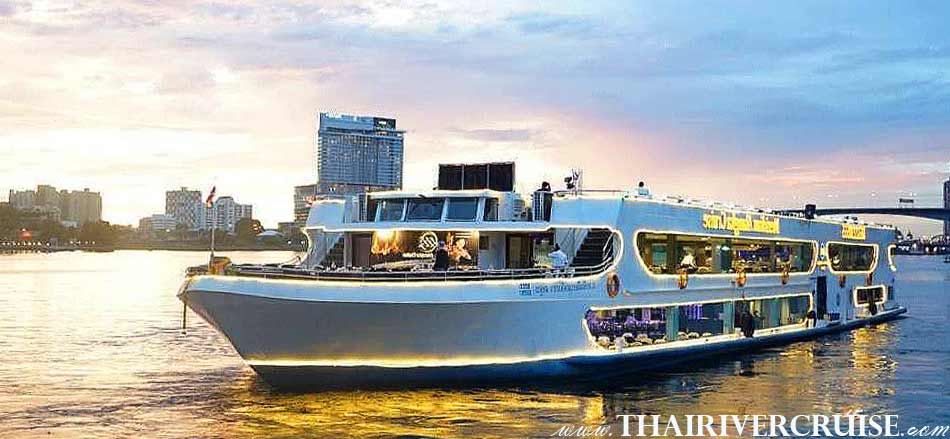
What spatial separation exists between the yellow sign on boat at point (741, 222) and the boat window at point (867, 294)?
1316 cm

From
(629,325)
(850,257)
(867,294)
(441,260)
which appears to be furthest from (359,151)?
(867,294)

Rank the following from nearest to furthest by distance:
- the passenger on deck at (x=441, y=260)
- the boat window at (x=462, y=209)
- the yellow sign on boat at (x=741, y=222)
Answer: the passenger on deck at (x=441, y=260)
the boat window at (x=462, y=209)
the yellow sign on boat at (x=741, y=222)

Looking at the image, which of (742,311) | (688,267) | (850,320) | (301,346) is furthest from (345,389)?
(850,320)

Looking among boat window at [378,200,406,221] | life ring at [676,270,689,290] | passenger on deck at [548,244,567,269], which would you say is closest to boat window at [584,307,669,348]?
life ring at [676,270,689,290]

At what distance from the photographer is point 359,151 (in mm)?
33688

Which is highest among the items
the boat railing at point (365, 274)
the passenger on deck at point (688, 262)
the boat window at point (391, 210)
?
the boat window at point (391, 210)

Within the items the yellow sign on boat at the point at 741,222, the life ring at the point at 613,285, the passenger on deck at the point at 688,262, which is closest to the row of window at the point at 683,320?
the life ring at the point at 613,285

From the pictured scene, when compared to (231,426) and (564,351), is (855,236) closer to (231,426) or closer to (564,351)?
(564,351)

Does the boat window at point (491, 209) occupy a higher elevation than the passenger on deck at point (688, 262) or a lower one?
higher

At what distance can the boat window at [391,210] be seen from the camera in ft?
87.9

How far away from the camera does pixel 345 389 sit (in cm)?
2412

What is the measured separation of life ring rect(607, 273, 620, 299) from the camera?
2603 cm

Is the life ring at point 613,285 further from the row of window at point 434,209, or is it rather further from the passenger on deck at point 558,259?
the row of window at point 434,209

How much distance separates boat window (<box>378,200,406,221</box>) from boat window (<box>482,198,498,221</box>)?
7.22 feet
